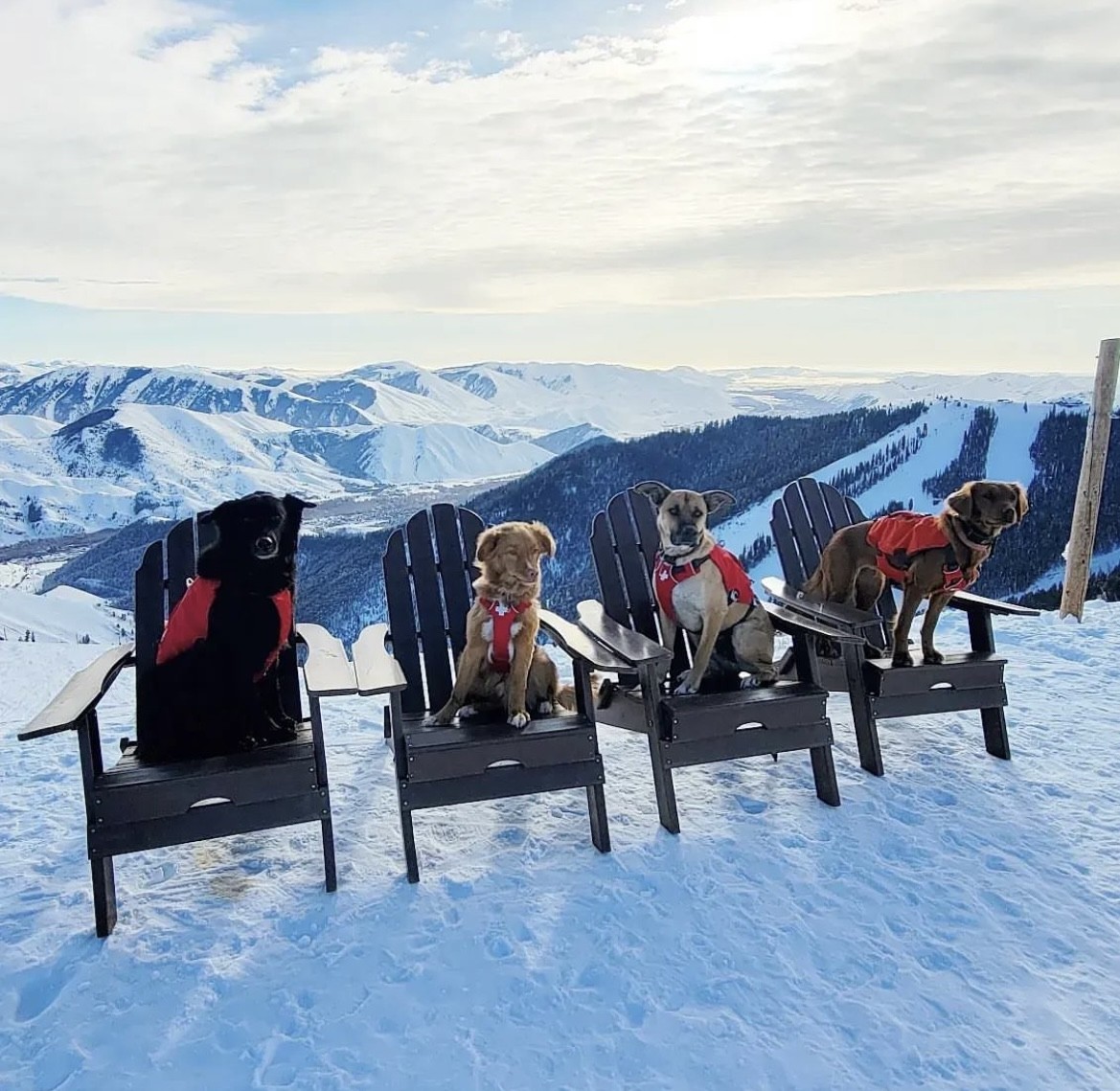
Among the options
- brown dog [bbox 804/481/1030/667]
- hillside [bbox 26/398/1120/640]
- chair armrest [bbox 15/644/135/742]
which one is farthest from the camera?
hillside [bbox 26/398/1120/640]

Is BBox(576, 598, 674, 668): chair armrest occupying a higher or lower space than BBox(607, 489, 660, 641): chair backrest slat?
lower

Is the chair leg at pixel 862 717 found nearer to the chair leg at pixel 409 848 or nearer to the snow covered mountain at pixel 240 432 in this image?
the chair leg at pixel 409 848

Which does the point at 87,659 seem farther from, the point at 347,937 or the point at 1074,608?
the point at 1074,608

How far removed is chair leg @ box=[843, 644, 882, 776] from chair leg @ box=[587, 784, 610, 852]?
1279mm

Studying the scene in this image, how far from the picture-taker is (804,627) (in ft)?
11.0

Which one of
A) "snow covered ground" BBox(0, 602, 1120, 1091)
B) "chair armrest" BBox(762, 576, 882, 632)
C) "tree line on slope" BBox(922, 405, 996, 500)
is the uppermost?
"tree line on slope" BBox(922, 405, 996, 500)

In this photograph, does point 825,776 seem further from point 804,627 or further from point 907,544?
point 907,544

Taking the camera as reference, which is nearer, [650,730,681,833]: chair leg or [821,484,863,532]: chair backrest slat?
[650,730,681,833]: chair leg

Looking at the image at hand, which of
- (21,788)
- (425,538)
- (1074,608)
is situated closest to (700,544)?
(425,538)

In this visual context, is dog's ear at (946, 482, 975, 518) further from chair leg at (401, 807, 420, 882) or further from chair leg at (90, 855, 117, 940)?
chair leg at (90, 855, 117, 940)

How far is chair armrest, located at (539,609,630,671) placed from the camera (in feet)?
9.53

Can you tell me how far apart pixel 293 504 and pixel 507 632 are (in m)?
0.86

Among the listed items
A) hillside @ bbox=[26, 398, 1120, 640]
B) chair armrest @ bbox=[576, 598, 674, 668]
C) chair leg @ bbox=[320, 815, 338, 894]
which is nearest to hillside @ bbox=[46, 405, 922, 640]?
hillside @ bbox=[26, 398, 1120, 640]

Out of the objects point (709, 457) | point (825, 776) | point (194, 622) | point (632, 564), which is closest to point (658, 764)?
point (825, 776)
